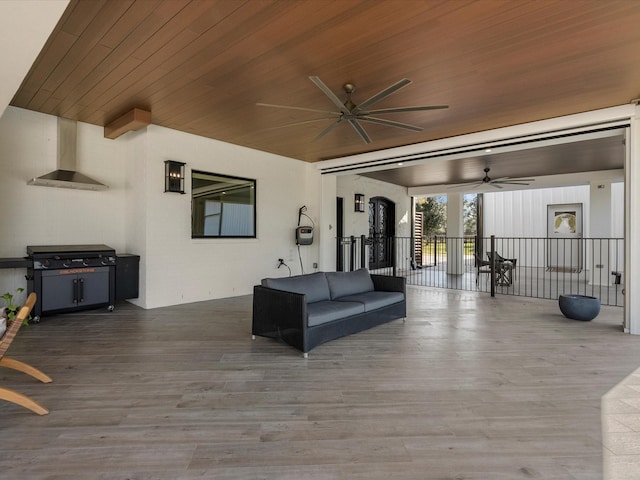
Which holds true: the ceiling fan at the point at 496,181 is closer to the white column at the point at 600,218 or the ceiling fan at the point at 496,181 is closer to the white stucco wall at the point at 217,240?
the white column at the point at 600,218

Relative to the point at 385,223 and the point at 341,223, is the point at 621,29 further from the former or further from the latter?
the point at 385,223

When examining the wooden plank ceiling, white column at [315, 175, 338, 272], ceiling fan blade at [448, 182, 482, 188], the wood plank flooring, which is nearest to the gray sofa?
the wood plank flooring

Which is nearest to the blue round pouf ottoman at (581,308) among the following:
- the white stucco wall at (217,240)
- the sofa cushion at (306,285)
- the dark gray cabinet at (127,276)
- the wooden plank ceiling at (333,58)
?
the wooden plank ceiling at (333,58)

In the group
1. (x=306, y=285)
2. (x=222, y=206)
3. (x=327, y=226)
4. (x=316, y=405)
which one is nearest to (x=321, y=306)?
(x=306, y=285)

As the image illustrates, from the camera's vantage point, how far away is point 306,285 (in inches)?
164

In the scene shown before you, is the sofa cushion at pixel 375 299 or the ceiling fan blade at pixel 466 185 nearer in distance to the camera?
the sofa cushion at pixel 375 299

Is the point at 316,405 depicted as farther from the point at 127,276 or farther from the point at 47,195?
the point at 47,195

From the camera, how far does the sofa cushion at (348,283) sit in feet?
14.7

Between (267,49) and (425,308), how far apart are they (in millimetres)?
4437

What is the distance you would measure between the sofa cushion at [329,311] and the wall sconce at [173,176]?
3.25 m

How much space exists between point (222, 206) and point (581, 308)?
6.03 m

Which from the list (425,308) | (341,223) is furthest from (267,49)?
(341,223)

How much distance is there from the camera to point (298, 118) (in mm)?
5160

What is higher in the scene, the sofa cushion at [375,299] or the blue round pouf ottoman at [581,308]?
the sofa cushion at [375,299]
